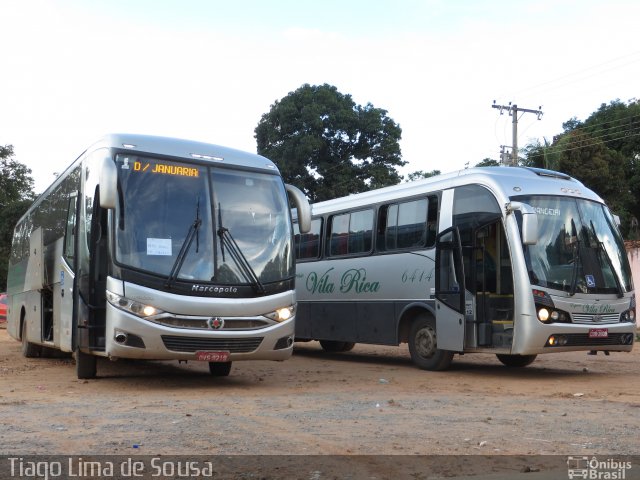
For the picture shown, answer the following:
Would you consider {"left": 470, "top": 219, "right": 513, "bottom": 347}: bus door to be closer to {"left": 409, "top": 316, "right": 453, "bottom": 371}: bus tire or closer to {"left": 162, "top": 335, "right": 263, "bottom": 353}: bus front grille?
{"left": 409, "top": 316, "right": 453, "bottom": 371}: bus tire

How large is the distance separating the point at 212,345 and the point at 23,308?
7889 mm

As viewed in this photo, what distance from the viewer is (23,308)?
17.0 metres

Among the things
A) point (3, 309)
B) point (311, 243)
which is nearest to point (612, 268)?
point (311, 243)

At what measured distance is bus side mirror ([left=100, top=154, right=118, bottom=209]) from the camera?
33.6ft

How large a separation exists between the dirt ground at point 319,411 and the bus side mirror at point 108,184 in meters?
2.44

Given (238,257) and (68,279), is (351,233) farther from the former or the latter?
(68,279)

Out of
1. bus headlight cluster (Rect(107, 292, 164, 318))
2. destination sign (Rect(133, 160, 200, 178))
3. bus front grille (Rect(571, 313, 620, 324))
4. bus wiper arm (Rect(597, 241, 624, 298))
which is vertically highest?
destination sign (Rect(133, 160, 200, 178))

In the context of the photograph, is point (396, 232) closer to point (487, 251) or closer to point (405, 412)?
point (487, 251)

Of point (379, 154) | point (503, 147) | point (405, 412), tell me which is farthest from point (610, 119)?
point (405, 412)

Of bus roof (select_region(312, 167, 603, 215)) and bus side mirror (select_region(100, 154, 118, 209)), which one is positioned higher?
bus roof (select_region(312, 167, 603, 215))

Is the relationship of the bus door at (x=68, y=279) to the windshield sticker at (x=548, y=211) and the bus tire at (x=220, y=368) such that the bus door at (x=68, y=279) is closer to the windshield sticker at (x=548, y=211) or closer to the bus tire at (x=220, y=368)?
the bus tire at (x=220, y=368)

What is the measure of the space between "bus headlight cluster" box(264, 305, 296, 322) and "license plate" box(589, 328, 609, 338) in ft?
15.5

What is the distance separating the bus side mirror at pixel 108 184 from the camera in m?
10.2

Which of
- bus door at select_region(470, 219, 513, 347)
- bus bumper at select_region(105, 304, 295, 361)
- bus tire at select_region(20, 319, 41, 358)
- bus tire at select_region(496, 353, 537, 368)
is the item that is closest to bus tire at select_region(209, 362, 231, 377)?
bus bumper at select_region(105, 304, 295, 361)
